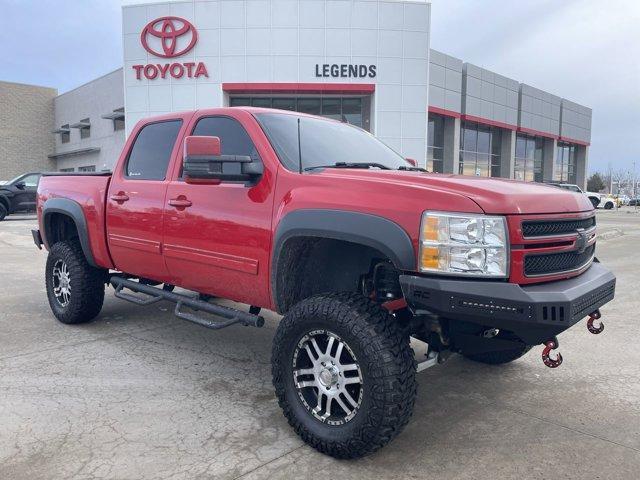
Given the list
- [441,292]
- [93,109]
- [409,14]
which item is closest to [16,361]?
[441,292]

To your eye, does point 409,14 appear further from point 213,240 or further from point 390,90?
point 213,240

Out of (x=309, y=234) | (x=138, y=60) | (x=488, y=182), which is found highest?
(x=138, y=60)

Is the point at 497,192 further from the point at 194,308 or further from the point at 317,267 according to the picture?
the point at 194,308

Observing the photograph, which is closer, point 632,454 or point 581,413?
point 632,454

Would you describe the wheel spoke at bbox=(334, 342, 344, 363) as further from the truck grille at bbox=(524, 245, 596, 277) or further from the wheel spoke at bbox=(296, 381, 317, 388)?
the truck grille at bbox=(524, 245, 596, 277)

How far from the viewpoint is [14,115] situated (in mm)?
41344

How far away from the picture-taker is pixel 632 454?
9.59 feet

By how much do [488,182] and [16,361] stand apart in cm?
386

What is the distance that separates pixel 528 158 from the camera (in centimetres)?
4334

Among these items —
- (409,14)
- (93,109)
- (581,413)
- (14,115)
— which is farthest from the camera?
(14,115)

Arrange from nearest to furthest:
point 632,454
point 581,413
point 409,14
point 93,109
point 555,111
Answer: point 632,454 → point 581,413 → point 409,14 → point 93,109 → point 555,111

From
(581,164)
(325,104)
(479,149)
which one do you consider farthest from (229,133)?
(581,164)

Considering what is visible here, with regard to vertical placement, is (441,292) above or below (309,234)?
below

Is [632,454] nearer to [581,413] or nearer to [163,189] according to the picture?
[581,413]
